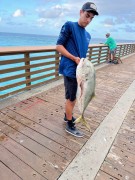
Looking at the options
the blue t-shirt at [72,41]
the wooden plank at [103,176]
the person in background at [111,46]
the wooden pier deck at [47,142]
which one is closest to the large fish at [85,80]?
the blue t-shirt at [72,41]

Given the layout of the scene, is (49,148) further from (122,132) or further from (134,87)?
(134,87)

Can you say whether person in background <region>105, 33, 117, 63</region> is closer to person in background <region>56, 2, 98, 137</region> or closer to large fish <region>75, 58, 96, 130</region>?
person in background <region>56, 2, 98, 137</region>

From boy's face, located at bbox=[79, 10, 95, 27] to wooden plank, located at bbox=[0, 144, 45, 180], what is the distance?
1998 millimetres

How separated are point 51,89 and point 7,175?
3.44 meters

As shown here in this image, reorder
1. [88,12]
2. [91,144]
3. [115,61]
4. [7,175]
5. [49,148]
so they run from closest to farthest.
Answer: [7,175] < [88,12] < [49,148] < [91,144] < [115,61]

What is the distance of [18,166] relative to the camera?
2.30 meters

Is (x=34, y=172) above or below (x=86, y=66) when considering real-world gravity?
below

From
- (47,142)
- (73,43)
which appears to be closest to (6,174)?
(47,142)

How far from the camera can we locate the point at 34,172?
2.23m

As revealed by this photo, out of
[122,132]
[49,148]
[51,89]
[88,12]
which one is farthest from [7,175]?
[51,89]

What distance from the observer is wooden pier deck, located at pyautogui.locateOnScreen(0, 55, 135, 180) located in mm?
2289

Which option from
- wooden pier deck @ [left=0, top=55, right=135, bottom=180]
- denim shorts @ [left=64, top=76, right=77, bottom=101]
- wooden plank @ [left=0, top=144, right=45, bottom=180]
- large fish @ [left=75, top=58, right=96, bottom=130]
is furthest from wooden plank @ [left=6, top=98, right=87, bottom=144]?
wooden plank @ [left=0, top=144, right=45, bottom=180]

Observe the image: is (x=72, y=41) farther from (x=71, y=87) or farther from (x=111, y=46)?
(x=111, y=46)

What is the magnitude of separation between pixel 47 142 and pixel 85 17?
6.12 ft
